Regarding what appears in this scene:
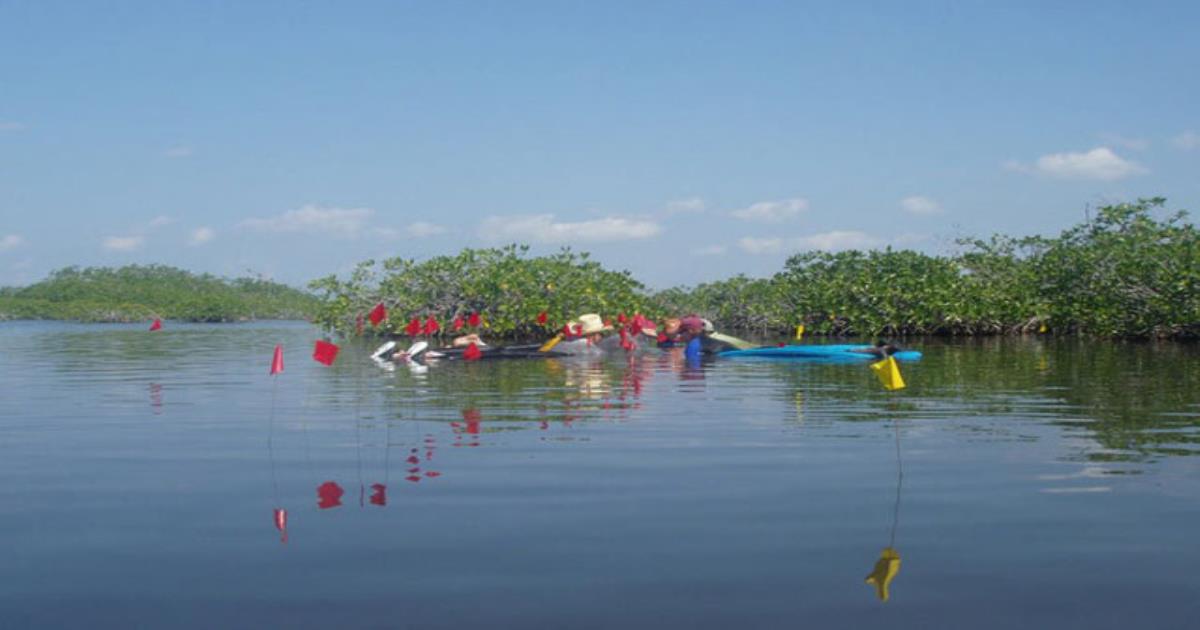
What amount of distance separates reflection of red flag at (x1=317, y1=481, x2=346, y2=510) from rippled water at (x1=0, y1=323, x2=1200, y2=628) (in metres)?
0.05

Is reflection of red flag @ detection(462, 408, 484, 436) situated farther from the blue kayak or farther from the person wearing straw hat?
the person wearing straw hat

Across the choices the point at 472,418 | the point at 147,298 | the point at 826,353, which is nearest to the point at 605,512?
the point at 472,418

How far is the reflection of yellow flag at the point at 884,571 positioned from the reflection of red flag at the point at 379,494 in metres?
3.30

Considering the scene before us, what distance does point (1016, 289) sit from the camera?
40.6m

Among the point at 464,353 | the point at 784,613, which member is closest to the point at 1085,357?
the point at 464,353

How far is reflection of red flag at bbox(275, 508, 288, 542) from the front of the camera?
6.52 m

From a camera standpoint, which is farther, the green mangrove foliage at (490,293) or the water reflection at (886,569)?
the green mangrove foliage at (490,293)

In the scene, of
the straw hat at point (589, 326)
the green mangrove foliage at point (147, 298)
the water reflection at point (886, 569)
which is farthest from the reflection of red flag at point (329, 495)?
the green mangrove foliage at point (147, 298)

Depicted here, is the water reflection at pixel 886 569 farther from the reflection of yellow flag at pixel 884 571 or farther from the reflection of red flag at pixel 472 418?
the reflection of red flag at pixel 472 418

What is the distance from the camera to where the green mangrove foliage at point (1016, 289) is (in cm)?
3350

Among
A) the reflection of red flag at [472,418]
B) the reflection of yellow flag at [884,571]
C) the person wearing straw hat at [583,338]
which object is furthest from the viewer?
the person wearing straw hat at [583,338]

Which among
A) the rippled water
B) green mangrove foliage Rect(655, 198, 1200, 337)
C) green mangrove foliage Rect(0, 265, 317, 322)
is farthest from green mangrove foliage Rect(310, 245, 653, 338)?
green mangrove foliage Rect(0, 265, 317, 322)

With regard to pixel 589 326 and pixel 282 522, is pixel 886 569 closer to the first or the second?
pixel 282 522

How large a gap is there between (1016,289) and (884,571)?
37581 millimetres
